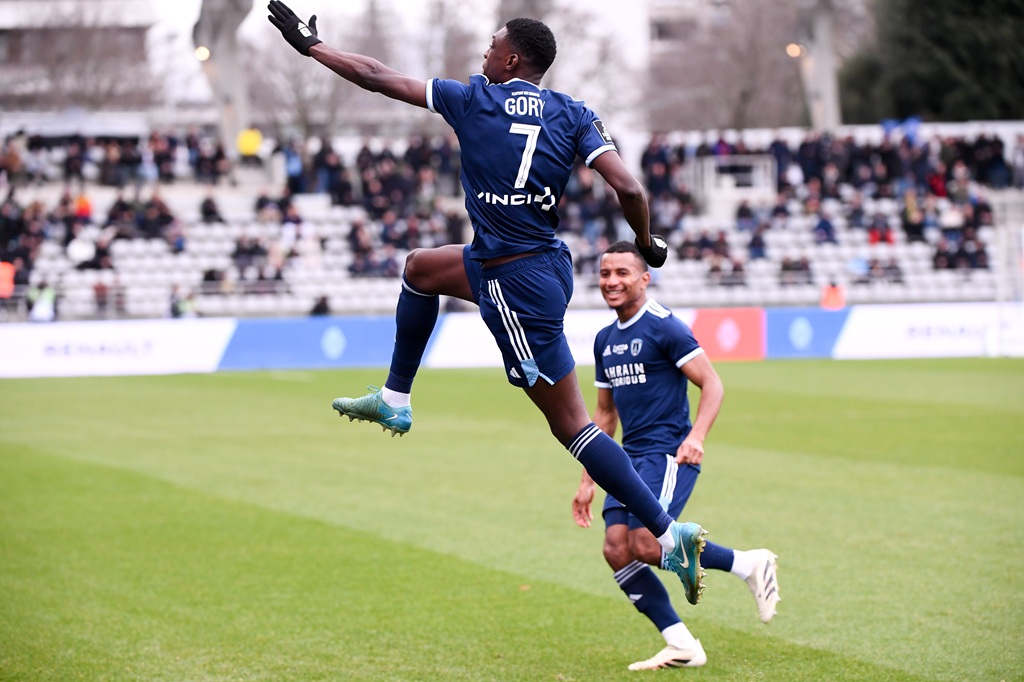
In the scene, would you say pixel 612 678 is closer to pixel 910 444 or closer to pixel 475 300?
pixel 475 300

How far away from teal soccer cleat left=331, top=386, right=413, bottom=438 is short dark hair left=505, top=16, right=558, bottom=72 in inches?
67.9

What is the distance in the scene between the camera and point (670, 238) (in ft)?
109

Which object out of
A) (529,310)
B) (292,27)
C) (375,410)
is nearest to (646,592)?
(375,410)

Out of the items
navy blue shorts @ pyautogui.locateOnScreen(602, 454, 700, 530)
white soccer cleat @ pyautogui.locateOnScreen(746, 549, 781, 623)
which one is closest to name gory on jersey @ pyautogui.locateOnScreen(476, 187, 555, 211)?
navy blue shorts @ pyautogui.locateOnScreen(602, 454, 700, 530)

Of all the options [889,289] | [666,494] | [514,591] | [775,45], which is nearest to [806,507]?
[514,591]

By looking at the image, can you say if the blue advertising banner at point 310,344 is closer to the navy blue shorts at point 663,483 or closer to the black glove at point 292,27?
the navy blue shorts at point 663,483

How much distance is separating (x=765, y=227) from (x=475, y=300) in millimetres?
28396

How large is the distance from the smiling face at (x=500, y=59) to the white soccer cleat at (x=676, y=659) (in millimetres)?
2995

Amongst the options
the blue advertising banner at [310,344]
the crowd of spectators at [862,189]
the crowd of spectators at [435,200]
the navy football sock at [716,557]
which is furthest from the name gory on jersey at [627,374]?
the crowd of spectators at [862,189]

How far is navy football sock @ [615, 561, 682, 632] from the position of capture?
674 cm

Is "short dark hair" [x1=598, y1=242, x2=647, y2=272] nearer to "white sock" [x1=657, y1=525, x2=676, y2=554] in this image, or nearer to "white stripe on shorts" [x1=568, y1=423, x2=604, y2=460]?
"white stripe on shorts" [x1=568, y1=423, x2=604, y2=460]

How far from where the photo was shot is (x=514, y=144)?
5.62 m

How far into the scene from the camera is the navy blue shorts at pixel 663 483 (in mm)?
6734

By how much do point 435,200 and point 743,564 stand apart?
26419 mm
